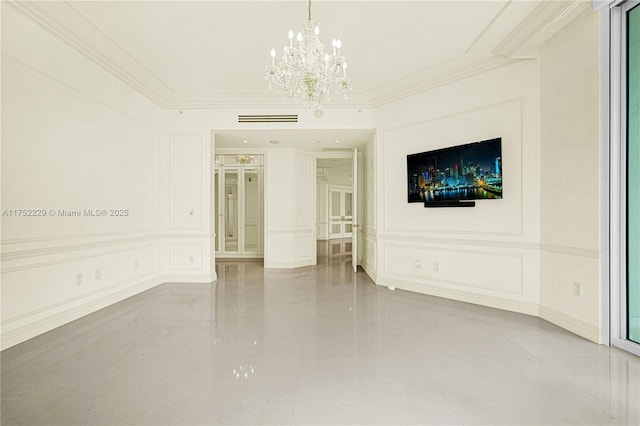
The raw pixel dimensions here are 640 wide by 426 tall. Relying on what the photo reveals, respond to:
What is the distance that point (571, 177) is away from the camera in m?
3.34

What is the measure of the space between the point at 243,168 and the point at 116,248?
471cm

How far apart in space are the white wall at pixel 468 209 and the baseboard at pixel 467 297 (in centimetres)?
1

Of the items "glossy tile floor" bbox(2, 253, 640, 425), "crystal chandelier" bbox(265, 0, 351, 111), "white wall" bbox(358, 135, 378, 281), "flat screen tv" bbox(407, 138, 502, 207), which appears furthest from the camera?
"white wall" bbox(358, 135, 378, 281)

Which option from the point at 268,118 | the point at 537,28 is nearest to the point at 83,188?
the point at 268,118

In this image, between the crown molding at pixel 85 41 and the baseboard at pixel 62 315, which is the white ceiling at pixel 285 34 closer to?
the crown molding at pixel 85 41

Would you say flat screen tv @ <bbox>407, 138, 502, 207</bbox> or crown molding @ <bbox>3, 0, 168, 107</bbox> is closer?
crown molding @ <bbox>3, 0, 168, 107</bbox>

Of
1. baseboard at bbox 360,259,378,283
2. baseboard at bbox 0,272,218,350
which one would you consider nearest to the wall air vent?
baseboard at bbox 360,259,378,283

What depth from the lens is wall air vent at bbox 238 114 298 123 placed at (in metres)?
5.57

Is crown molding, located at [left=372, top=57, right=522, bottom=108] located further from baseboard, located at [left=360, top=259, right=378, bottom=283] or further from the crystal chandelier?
baseboard, located at [left=360, top=259, right=378, bottom=283]

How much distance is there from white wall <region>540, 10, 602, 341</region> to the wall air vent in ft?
11.6

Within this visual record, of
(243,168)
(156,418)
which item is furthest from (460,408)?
(243,168)

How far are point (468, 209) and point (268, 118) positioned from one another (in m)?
3.49

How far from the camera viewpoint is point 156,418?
1.93m

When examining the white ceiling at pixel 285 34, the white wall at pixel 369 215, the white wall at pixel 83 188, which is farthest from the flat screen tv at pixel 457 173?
the white wall at pixel 83 188
